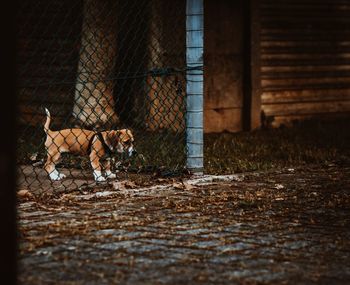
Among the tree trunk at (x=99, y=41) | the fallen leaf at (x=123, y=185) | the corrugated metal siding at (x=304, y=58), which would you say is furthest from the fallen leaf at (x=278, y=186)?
the corrugated metal siding at (x=304, y=58)

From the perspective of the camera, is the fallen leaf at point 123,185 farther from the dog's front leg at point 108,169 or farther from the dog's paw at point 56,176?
the dog's paw at point 56,176

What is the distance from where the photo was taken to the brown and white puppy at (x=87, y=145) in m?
7.09

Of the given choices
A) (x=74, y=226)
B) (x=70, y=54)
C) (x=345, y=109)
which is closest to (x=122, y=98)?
(x=70, y=54)

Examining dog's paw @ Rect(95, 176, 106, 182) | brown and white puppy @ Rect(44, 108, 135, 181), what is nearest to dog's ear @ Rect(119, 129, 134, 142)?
brown and white puppy @ Rect(44, 108, 135, 181)

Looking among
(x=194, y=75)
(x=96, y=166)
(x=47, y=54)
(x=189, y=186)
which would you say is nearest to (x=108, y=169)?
(x=96, y=166)

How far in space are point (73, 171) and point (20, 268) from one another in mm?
3950

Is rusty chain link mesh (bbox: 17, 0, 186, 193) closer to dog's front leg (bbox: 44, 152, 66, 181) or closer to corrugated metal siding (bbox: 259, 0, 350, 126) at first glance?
corrugated metal siding (bbox: 259, 0, 350, 126)

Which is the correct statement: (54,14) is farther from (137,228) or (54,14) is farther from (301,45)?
(137,228)

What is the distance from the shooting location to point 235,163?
8211 mm

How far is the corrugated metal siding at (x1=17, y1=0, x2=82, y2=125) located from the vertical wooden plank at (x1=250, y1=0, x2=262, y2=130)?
274 cm

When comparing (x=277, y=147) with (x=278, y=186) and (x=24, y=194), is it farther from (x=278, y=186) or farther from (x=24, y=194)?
(x=24, y=194)

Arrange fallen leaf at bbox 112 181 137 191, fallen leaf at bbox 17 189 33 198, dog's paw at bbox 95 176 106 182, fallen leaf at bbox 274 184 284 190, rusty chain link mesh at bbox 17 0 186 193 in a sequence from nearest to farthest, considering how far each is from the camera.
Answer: fallen leaf at bbox 17 189 33 198 < fallen leaf at bbox 112 181 137 191 < fallen leaf at bbox 274 184 284 190 < dog's paw at bbox 95 176 106 182 < rusty chain link mesh at bbox 17 0 186 193

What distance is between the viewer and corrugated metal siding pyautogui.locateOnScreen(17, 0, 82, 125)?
12812 millimetres

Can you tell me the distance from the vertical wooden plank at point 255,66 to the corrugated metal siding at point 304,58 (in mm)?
205
